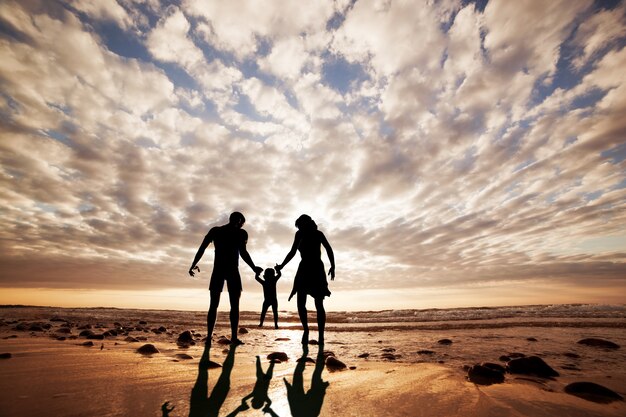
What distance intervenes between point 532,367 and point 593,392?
2.65 feet

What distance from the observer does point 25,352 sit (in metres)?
3.59

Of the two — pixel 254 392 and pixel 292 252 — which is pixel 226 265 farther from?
pixel 254 392

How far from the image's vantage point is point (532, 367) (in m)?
3.10

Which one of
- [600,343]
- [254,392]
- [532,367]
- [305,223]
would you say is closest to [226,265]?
[305,223]

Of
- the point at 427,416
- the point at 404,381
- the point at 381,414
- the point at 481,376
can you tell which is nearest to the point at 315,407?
the point at 381,414

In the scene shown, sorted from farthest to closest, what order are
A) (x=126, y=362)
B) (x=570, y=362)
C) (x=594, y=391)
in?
(x=570, y=362), (x=126, y=362), (x=594, y=391)

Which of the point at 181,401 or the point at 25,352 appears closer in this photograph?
the point at 181,401

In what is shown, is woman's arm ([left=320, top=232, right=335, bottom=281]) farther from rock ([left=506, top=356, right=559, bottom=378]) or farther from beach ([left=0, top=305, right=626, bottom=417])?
rock ([left=506, top=356, right=559, bottom=378])

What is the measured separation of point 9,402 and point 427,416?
2.61 meters

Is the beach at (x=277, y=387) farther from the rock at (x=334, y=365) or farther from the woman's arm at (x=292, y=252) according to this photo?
the woman's arm at (x=292, y=252)

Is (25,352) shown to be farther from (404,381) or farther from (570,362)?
(570,362)

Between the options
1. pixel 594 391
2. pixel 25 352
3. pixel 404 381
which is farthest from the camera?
pixel 25 352

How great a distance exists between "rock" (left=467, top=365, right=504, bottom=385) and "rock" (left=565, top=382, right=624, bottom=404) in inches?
19.6

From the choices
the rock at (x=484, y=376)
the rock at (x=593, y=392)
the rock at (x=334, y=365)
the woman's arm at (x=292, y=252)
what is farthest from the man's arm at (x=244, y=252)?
the rock at (x=593, y=392)
